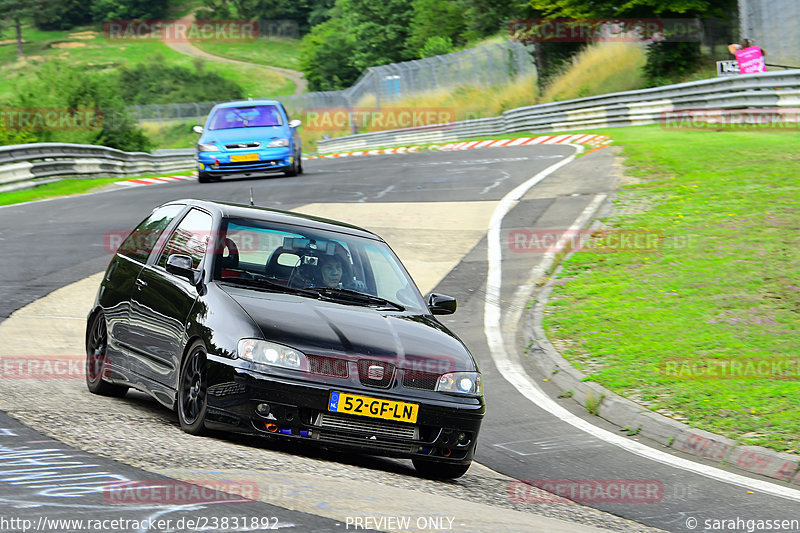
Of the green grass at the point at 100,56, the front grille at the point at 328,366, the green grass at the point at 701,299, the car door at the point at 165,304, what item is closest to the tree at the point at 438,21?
the green grass at the point at 100,56

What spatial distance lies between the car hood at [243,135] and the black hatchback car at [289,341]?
16.5m

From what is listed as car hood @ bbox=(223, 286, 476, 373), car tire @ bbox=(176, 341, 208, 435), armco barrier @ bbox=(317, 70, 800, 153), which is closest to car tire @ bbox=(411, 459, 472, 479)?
car hood @ bbox=(223, 286, 476, 373)

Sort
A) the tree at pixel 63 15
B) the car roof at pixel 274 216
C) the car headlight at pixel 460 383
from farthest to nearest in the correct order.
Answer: the tree at pixel 63 15
the car roof at pixel 274 216
the car headlight at pixel 460 383

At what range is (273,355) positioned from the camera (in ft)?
20.7

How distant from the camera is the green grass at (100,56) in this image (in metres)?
Answer: 121

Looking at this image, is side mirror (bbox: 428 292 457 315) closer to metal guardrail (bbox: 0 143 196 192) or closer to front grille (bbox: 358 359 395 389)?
front grille (bbox: 358 359 395 389)

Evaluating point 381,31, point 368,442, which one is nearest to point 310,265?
point 368,442

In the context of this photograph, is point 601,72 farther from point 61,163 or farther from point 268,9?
point 268,9

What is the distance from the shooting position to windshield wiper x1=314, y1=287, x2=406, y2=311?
7285 mm

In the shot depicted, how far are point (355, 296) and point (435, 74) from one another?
173 feet

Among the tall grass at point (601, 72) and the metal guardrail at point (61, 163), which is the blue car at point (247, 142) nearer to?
the metal guardrail at point (61, 163)

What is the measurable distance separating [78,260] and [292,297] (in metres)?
8.46

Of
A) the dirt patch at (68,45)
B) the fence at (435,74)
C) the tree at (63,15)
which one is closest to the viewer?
the fence at (435,74)

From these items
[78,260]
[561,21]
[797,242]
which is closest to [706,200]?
[797,242]
